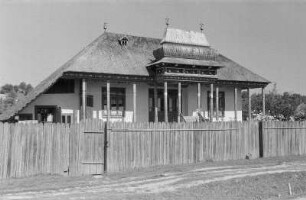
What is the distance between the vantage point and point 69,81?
93.6 feet

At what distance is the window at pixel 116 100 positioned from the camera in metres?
29.2

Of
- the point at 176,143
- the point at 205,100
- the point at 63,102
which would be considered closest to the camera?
the point at 176,143

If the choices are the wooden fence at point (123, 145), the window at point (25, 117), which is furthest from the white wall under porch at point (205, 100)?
the window at point (25, 117)

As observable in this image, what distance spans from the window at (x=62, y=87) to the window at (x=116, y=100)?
2284 millimetres

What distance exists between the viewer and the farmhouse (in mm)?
27906

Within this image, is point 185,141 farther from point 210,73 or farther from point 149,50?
point 149,50

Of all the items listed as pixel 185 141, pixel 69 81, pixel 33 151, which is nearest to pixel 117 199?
pixel 33 151

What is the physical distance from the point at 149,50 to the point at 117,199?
2142 cm

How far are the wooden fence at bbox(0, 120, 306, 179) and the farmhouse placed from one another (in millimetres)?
6214

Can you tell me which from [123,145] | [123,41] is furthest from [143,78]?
[123,145]

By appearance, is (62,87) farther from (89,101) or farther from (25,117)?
(25,117)

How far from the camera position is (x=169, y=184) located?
49.0 ft

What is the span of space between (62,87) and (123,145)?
11.5m

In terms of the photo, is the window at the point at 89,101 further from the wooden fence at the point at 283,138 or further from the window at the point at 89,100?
the wooden fence at the point at 283,138
